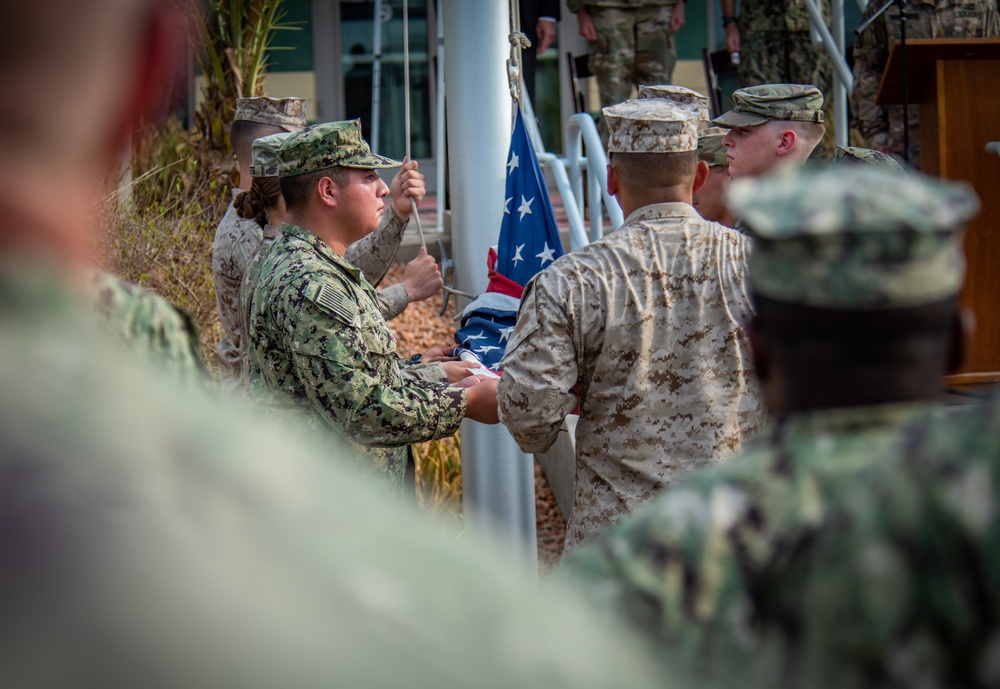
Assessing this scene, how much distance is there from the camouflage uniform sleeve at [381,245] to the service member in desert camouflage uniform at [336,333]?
1.05 meters

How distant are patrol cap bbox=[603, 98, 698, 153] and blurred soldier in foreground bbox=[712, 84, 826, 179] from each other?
1514mm

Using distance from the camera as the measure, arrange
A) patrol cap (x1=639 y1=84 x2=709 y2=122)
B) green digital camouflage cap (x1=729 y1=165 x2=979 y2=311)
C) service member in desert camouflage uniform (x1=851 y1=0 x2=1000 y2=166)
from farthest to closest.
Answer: service member in desert camouflage uniform (x1=851 y1=0 x2=1000 y2=166) < patrol cap (x1=639 y1=84 x2=709 y2=122) < green digital camouflage cap (x1=729 y1=165 x2=979 y2=311)

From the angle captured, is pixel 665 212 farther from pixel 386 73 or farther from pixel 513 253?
pixel 386 73

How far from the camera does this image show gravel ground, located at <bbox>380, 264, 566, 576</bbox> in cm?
A: 592

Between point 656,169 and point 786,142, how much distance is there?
1.75 meters

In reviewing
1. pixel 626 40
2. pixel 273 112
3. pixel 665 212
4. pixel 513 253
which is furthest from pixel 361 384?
pixel 626 40

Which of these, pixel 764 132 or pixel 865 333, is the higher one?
pixel 764 132

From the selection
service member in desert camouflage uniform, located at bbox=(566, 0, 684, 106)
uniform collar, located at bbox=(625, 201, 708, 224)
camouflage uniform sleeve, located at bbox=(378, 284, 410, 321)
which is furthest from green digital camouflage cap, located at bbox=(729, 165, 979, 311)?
service member in desert camouflage uniform, located at bbox=(566, 0, 684, 106)

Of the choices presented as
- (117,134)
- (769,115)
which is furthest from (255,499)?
(769,115)

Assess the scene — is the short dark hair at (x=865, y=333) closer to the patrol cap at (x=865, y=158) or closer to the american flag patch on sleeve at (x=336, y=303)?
the american flag patch on sleeve at (x=336, y=303)

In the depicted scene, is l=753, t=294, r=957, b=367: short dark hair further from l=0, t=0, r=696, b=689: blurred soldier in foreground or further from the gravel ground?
the gravel ground

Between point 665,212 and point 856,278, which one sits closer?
point 856,278

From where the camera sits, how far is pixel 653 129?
10.1 ft

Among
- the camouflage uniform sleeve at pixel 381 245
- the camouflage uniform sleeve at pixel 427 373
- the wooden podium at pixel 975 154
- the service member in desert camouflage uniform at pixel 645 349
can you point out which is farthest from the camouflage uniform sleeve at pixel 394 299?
the wooden podium at pixel 975 154
